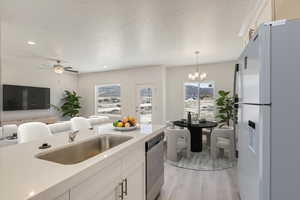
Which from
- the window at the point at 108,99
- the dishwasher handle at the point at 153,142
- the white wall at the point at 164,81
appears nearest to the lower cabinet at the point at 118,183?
the dishwasher handle at the point at 153,142

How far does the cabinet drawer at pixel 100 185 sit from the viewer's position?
0.87m

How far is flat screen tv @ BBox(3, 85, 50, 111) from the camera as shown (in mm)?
4648

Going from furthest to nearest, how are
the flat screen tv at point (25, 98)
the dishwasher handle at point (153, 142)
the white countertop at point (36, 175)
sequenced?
the flat screen tv at point (25, 98) → the dishwasher handle at point (153, 142) → the white countertop at point (36, 175)

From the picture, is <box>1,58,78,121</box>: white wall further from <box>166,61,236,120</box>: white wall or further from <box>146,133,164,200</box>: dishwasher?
<box>146,133,164,200</box>: dishwasher

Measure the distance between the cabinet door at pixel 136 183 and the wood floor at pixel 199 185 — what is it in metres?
0.69

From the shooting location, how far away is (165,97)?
19.3 feet

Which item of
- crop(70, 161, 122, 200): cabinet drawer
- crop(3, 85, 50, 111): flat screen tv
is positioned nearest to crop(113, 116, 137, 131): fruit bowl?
crop(70, 161, 122, 200): cabinet drawer

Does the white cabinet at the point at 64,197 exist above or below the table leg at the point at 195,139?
above

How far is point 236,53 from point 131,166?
14.1 ft

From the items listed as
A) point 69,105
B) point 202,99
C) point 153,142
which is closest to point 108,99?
point 69,105

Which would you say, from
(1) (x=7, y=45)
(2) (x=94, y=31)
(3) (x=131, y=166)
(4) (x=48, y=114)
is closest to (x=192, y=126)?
(3) (x=131, y=166)

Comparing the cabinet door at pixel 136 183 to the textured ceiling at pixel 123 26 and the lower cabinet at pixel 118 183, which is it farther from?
the textured ceiling at pixel 123 26

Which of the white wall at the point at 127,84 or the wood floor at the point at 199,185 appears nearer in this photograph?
the wood floor at the point at 199,185

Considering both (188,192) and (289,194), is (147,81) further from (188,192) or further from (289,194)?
(289,194)
